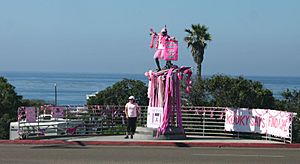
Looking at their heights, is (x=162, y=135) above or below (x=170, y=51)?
below

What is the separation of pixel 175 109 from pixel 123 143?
2.90m

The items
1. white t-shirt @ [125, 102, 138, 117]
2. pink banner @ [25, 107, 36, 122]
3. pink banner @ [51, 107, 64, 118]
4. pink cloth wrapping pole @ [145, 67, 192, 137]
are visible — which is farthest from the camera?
pink banner @ [51, 107, 64, 118]

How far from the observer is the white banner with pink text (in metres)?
20.8

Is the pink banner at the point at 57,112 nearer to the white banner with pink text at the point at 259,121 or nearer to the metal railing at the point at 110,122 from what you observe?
the metal railing at the point at 110,122

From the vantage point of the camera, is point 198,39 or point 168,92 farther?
point 198,39

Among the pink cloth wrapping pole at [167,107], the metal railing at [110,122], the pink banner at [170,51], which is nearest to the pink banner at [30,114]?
the metal railing at [110,122]

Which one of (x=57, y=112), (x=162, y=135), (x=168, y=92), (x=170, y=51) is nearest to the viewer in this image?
(x=162, y=135)

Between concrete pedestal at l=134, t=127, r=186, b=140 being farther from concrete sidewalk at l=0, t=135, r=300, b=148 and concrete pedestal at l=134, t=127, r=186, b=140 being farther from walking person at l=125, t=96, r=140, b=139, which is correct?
concrete sidewalk at l=0, t=135, r=300, b=148

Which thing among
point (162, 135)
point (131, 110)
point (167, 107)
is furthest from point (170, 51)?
point (162, 135)

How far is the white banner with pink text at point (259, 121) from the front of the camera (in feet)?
68.1

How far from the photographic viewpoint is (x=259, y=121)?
22.4m

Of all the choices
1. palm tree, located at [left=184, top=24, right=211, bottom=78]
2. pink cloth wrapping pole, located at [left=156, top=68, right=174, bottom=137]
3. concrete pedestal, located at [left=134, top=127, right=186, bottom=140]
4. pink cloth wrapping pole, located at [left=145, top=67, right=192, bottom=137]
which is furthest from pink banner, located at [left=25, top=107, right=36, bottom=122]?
palm tree, located at [left=184, top=24, right=211, bottom=78]

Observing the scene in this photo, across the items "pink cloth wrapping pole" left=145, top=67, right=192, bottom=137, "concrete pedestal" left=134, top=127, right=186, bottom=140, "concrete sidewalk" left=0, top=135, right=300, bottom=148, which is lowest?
"concrete sidewalk" left=0, top=135, right=300, bottom=148

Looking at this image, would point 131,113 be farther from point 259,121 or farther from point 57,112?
point 259,121
